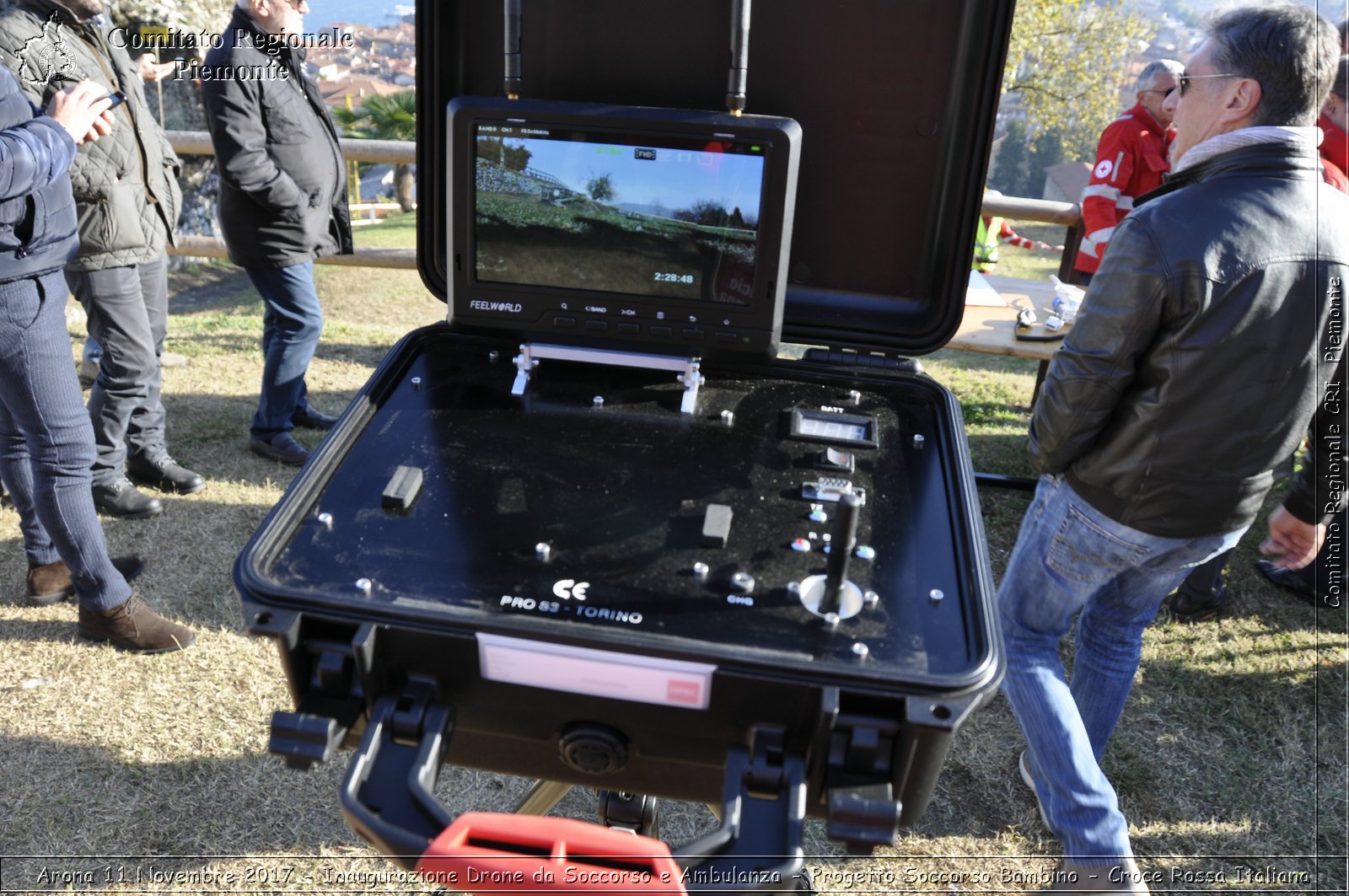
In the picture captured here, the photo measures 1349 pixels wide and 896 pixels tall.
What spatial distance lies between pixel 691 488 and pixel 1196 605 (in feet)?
9.79

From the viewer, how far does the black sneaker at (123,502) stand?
3.71m

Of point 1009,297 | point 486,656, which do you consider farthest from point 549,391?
point 1009,297

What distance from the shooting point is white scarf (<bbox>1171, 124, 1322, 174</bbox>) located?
1935mm

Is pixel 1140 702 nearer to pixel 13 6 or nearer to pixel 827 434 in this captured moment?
pixel 827 434

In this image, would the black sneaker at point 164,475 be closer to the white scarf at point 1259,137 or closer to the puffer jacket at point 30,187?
the puffer jacket at point 30,187

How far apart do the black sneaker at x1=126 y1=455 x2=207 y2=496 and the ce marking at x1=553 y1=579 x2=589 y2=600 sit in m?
3.29

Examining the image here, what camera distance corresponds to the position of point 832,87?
5.94 feet

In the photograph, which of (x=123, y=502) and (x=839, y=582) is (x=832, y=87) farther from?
Result: (x=123, y=502)

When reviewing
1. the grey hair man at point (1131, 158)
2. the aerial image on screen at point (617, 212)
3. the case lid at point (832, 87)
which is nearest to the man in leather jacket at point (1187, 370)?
the case lid at point (832, 87)

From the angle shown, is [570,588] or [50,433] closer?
[570,588]

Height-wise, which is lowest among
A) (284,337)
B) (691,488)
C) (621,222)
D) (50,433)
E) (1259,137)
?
(284,337)

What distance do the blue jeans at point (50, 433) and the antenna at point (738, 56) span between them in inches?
82.3

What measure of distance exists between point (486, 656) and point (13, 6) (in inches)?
129

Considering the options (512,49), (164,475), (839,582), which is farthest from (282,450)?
(839,582)
